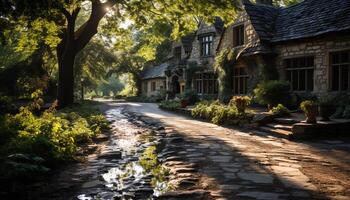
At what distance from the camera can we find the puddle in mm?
5610

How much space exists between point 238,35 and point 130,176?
65.5 feet

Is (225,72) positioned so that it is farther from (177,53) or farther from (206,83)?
(177,53)

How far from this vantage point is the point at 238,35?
82.2ft

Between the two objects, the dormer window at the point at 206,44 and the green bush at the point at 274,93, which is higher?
the dormer window at the point at 206,44

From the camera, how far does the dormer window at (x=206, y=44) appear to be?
29966mm

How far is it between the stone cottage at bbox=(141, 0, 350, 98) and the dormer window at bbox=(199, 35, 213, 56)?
363 millimetres

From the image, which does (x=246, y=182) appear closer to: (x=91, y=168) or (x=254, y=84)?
(x=91, y=168)

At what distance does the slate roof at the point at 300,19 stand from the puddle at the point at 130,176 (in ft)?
39.7

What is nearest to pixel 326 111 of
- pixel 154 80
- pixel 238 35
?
pixel 238 35

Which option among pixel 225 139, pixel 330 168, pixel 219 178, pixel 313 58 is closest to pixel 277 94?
pixel 313 58

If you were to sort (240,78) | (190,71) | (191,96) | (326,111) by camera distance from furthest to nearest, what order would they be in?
(190,71), (191,96), (240,78), (326,111)

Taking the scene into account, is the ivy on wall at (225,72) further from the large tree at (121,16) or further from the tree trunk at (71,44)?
the tree trunk at (71,44)

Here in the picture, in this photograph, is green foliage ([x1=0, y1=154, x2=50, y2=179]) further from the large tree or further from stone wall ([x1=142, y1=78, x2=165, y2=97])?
stone wall ([x1=142, y1=78, x2=165, y2=97])

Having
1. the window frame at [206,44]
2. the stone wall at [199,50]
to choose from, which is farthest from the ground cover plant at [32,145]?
the window frame at [206,44]
